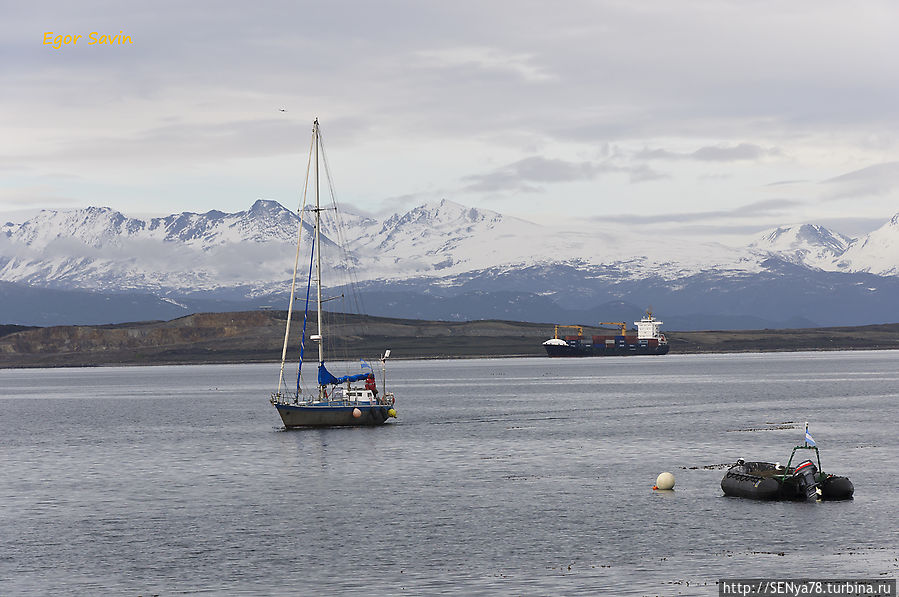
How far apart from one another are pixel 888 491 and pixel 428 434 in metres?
50.9

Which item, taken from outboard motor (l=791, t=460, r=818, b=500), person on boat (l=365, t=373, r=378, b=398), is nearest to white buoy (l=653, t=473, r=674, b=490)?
outboard motor (l=791, t=460, r=818, b=500)

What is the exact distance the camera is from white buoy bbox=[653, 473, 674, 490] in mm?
67875

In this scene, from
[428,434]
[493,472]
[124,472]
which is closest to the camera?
[493,472]

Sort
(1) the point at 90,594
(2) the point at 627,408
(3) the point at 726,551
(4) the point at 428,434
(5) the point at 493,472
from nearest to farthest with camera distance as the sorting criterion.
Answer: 1. (1) the point at 90,594
2. (3) the point at 726,551
3. (5) the point at 493,472
4. (4) the point at 428,434
5. (2) the point at 627,408

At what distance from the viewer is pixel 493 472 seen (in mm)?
79125

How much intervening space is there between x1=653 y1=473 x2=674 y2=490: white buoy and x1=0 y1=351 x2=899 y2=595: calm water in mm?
1227

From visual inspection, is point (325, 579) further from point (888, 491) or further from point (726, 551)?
point (888, 491)

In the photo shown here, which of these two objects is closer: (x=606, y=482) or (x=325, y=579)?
(x=325, y=579)

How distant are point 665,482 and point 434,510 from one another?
1456 centimetres

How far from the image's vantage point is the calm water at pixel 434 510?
46.9 meters

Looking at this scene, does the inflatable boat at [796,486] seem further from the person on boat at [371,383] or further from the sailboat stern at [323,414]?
the person on boat at [371,383]

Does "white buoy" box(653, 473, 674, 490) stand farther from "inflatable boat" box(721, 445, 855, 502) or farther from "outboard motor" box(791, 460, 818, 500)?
"outboard motor" box(791, 460, 818, 500)

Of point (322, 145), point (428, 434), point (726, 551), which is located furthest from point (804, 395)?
point (726, 551)

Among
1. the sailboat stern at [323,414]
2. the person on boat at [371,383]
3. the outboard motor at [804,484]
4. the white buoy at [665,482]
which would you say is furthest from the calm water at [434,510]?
the person on boat at [371,383]
